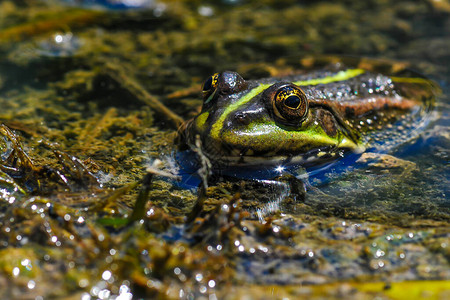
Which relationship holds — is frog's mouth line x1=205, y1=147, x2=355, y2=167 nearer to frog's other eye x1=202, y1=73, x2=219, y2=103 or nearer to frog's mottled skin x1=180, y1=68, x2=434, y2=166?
frog's mottled skin x1=180, y1=68, x2=434, y2=166

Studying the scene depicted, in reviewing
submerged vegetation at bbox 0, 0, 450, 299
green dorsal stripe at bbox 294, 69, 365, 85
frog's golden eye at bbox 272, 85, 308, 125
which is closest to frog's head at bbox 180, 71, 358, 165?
Answer: frog's golden eye at bbox 272, 85, 308, 125

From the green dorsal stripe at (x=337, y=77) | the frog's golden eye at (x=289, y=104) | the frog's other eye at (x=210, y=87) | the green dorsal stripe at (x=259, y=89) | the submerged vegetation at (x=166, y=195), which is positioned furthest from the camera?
the green dorsal stripe at (x=337, y=77)

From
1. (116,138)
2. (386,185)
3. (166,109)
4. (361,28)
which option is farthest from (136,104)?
(361,28)

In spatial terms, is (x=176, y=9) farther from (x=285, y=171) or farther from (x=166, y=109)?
(x=285, y=171)

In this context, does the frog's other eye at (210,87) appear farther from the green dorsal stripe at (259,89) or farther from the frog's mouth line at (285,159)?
the frog's mouth line at (285,159)

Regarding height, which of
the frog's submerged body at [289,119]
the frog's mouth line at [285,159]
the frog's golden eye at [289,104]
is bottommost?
the frog's mouth line at [285,159]

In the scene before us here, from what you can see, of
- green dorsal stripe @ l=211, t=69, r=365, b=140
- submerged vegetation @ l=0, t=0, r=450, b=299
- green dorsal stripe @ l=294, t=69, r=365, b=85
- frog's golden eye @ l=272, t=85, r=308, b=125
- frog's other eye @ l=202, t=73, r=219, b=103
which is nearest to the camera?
submerged vegetation @ l=0, t=0, r=450, b=299

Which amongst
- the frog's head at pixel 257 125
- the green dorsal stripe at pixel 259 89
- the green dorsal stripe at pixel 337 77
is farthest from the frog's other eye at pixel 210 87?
the green dorsal stripe at pixel 337 77
